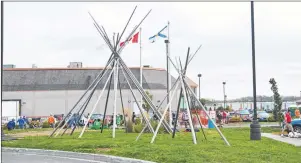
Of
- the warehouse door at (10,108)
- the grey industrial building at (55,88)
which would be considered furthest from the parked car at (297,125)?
the grey industrial building at (55,88)

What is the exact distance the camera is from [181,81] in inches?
822

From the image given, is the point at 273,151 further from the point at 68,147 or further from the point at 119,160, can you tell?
the point at 68,147

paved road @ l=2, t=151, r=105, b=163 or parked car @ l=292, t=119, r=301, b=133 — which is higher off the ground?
parked car @ l=292, t=119, r=301, b=133

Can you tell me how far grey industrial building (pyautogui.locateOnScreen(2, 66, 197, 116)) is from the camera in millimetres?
58812

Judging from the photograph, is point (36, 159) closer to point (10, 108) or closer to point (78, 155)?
point (78, 155)

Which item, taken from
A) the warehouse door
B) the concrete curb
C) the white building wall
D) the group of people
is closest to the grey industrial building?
the white building wall

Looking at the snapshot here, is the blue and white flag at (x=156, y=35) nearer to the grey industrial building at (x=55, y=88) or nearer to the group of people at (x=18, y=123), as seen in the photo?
the group of people at (x=18, y=123)

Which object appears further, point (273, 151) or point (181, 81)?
point (181, 81)

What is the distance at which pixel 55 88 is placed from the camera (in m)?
60.4

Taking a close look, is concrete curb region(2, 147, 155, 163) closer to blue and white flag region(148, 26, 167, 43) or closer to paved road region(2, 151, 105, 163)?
paved road region(2, 151, 105, 163)

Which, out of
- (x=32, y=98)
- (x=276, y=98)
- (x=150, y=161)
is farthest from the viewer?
(x=32, y=98)

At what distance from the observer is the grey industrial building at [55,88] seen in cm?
5881

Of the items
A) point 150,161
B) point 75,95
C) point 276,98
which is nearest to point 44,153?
point 150,161

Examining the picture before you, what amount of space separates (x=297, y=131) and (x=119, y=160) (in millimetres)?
14085
